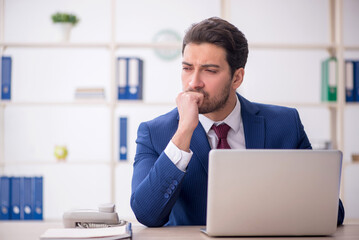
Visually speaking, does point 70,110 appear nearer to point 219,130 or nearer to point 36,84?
point 36,84

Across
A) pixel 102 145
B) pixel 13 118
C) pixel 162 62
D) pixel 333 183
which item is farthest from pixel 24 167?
pixel 333 183

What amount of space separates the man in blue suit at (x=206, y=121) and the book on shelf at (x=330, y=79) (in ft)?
5.82

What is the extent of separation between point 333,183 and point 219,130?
67 centimetres

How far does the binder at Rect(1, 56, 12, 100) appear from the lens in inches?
142

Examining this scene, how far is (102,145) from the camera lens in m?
4.55

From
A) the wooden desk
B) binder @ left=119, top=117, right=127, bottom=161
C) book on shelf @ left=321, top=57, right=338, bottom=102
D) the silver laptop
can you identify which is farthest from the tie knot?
book on shelf @ left=321, top=57, right=338, bottom=102

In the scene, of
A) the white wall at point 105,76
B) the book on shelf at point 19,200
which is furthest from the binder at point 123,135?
the white wall at point 105,76

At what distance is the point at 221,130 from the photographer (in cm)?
193

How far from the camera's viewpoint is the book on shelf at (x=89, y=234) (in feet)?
4.31

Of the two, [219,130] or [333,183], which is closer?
[333,183]

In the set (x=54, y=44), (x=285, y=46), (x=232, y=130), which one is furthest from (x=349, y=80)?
(x=54, y=44)

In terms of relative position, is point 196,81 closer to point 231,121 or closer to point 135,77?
point 231,121

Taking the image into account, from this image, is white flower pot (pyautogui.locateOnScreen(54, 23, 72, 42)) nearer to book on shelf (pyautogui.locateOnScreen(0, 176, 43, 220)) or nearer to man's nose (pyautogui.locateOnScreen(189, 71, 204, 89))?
book on shelf (pyautogui.locateOnScreen(0, 176, 43, 220))

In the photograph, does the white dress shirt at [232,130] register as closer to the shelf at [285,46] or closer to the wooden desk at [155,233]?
the wooden desk at [155,233]
